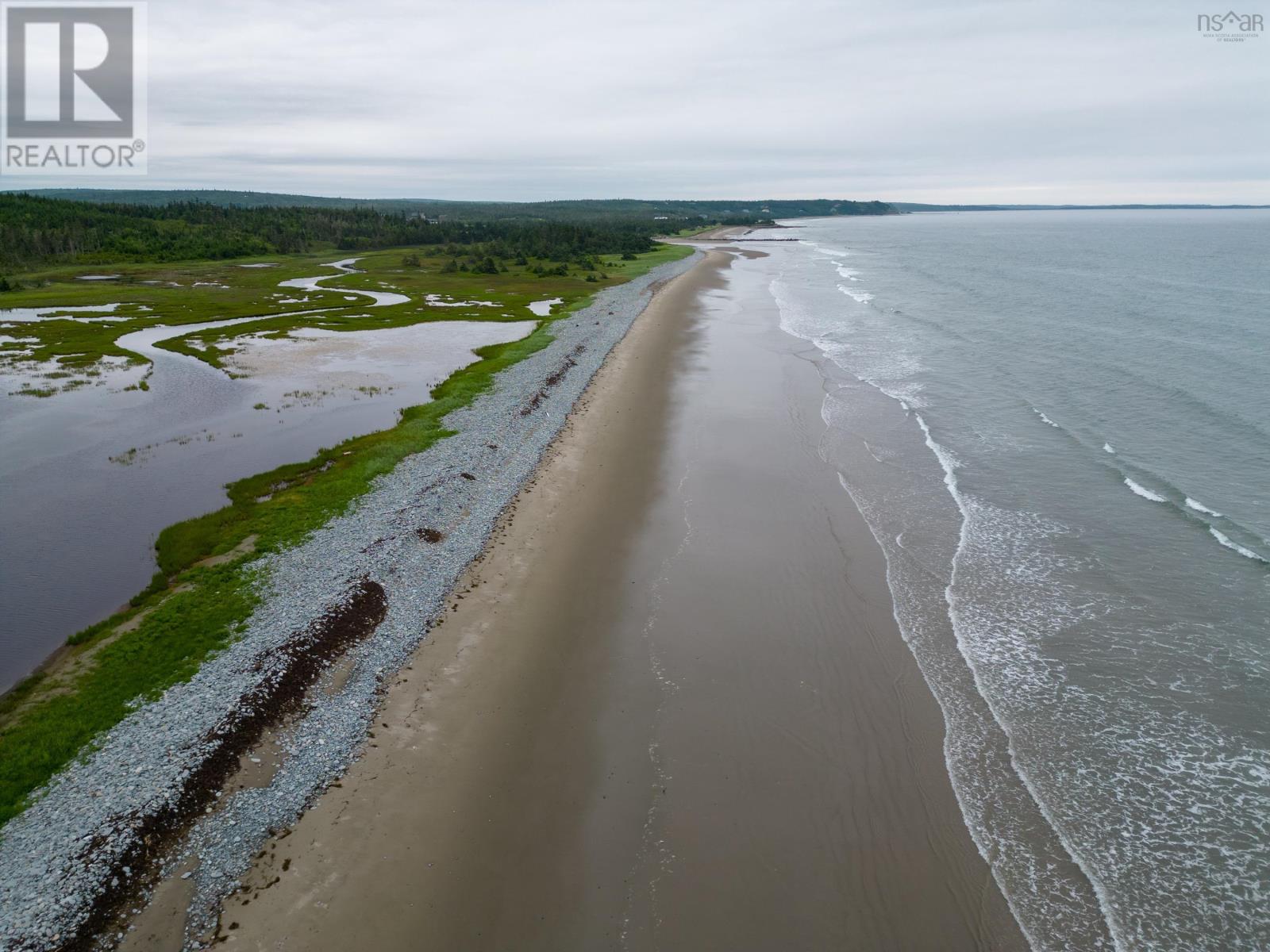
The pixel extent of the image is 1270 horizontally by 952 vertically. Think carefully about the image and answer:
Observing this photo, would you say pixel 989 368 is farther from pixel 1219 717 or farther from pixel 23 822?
pixel 23 822

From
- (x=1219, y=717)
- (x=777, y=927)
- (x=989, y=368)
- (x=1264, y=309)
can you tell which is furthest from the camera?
(x=1264, y=309)

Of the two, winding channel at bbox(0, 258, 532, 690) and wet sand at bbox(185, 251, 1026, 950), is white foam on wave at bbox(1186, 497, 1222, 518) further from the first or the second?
winding channel at bbox(0, 258, 532, 690)

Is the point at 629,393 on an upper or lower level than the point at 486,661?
upper

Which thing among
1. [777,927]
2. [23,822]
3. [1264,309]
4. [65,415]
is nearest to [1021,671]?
[777,927]

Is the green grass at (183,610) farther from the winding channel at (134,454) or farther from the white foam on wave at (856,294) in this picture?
the white foam on wave at (856,294)

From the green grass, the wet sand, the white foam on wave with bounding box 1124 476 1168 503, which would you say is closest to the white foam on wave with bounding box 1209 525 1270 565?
the white foam on wave with bounding box 1124 476 1168 503

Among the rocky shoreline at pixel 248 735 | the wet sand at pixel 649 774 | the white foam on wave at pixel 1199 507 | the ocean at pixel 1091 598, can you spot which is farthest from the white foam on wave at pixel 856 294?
the rocky shoreline at pixel 248 735

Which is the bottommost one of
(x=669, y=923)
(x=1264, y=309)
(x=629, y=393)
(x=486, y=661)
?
(x=669, y=923)
